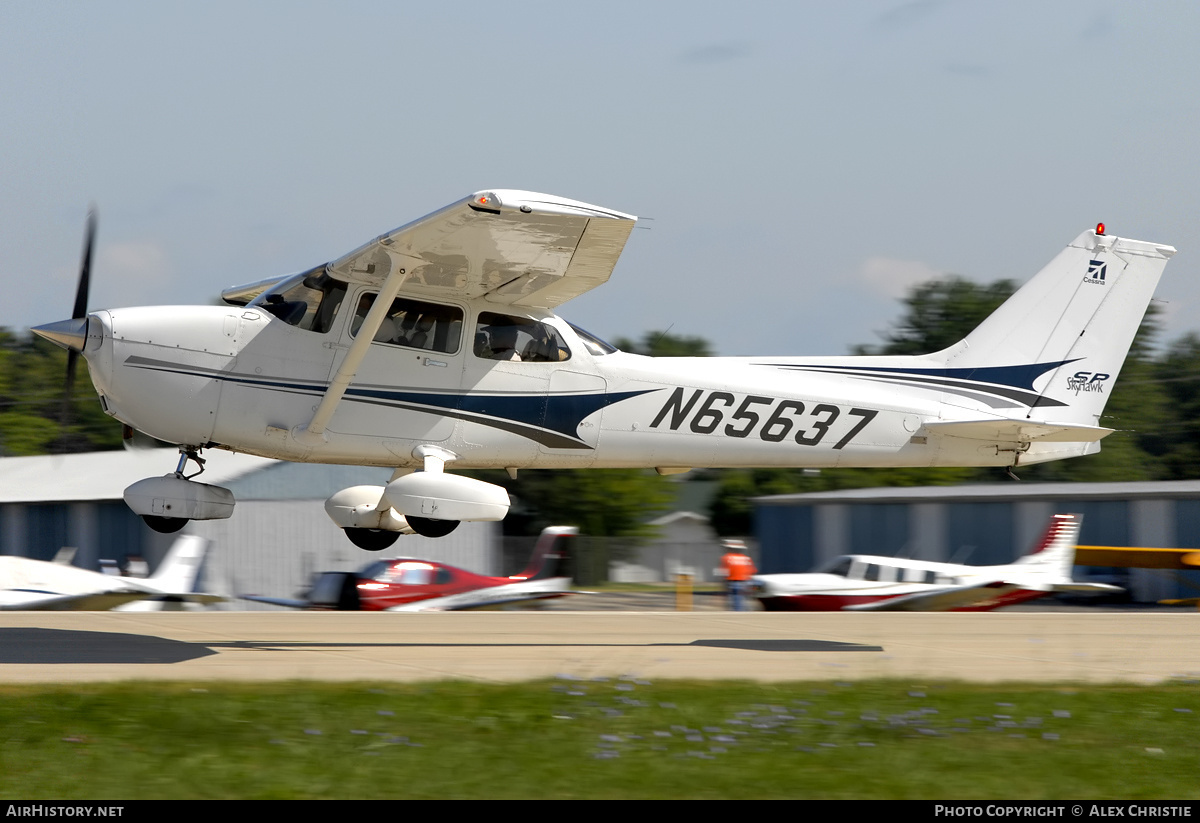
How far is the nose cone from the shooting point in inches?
371

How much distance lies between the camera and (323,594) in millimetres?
19078

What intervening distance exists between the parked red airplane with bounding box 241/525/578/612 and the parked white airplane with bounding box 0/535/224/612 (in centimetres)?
111

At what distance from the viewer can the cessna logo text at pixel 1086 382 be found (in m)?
11.5

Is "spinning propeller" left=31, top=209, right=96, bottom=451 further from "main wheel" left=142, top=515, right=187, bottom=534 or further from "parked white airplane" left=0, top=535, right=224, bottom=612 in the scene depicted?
"parked white airplane" left=0, top=535, right=224, bottom=612

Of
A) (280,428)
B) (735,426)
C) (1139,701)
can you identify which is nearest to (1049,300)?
(735,426)

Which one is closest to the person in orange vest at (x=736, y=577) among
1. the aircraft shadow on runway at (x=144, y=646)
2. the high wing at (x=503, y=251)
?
the aircraft shadow on runway at (x=144, y=646)

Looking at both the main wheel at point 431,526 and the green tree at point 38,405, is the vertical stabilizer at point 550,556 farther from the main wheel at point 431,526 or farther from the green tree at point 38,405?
the green tree at point 38,405

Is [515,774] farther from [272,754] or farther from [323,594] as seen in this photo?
[323,594]

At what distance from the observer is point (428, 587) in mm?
19484

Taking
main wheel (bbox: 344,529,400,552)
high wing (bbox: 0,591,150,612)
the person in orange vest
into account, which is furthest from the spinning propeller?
the person in orange vest

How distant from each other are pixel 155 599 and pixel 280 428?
34.0 ft

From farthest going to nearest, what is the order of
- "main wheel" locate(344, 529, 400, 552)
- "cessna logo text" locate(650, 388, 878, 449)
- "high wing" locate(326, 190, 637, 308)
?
"main wheel" locate(344, 529, 400, 552) < "cessna logo text" locate(650, 388, 878, 449) < "high wing" locate(326, 190, 637, 308)

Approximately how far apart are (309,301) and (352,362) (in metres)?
0.75
